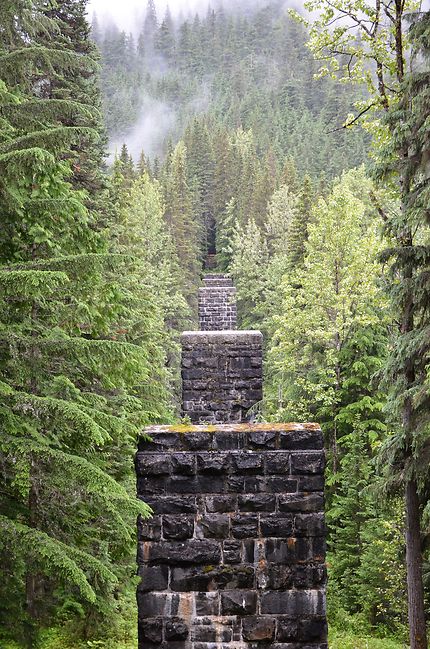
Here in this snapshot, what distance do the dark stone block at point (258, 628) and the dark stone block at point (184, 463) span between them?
963 mm

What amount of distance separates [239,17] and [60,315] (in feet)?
582

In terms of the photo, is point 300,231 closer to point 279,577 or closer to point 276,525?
point 276,525

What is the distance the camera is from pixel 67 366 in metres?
6.90

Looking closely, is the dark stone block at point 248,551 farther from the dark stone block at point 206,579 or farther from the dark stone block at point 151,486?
the dark stone block at point 151,486

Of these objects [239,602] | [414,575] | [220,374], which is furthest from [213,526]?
[414,575]

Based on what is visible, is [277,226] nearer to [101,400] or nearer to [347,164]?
[347,164]

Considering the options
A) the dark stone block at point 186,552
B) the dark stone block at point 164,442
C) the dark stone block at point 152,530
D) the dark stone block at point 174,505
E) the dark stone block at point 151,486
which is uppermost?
the dark stone block at point 164,442

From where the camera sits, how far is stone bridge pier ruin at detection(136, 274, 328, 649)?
3.88 metres

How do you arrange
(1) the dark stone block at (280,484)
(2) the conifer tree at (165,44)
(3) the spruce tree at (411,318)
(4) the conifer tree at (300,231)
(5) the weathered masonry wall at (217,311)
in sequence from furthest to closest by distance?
(2) the conifer tree at (165,44), (4) the conifer tree at (300,231), (5) the weathered masonry wall at (217,311), (3) the spruce tree at (411,318), (1) the dark stone block at (280,484)

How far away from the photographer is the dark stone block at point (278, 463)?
13.1ft

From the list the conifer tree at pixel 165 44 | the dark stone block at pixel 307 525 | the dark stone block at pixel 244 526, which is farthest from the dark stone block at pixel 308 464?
the conifer tree at pixel 165 44

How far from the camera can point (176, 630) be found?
3.87m

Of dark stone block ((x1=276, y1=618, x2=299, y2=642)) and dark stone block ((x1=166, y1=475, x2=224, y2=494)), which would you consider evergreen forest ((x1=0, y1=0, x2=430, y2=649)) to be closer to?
dark stone block ((x1=166, y1=475, x2=224, y2=494))

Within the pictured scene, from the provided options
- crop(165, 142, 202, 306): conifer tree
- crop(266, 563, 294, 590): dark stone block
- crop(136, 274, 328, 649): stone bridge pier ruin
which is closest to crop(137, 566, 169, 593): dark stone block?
crop(136, 274, 328, 649): stone bridge pier ruin
